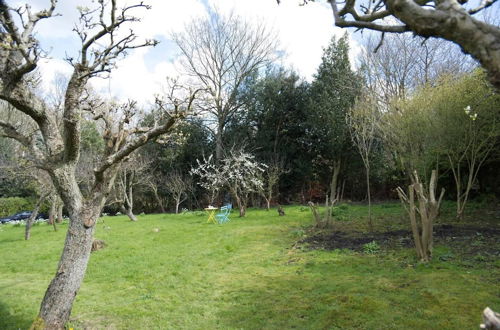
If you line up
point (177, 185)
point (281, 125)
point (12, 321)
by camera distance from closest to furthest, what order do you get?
point (12, 321) < point (177, 185) < point (281, 125)

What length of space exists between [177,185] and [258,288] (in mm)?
17351

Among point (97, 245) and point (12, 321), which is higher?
point (97, 245)

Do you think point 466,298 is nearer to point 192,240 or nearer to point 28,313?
point 28,313

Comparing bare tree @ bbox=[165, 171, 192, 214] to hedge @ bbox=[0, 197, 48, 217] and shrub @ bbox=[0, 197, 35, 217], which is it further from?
shrub @ bbox=[0, 197, 35, 217]

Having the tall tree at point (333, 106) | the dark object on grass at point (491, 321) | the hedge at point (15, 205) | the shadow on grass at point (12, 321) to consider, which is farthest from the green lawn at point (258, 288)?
the hedge at point (15, 205)

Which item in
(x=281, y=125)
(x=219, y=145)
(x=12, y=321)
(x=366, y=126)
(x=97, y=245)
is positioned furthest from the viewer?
(x=219, y=145)

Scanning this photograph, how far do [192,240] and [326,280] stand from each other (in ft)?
19.3

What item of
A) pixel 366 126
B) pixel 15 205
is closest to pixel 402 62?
pixel 366 126

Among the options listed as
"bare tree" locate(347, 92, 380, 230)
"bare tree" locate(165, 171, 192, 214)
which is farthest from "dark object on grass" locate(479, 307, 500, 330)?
"bare tree" locate(165, 171, 192, 214)

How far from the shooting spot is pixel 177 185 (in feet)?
77.0

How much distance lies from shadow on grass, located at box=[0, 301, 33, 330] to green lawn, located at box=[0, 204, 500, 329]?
0.02m

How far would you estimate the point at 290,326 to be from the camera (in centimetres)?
515

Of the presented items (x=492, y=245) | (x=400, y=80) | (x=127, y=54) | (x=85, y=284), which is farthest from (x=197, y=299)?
(x=400, y=80)

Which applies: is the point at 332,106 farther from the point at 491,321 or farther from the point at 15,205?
the point at 15,205
